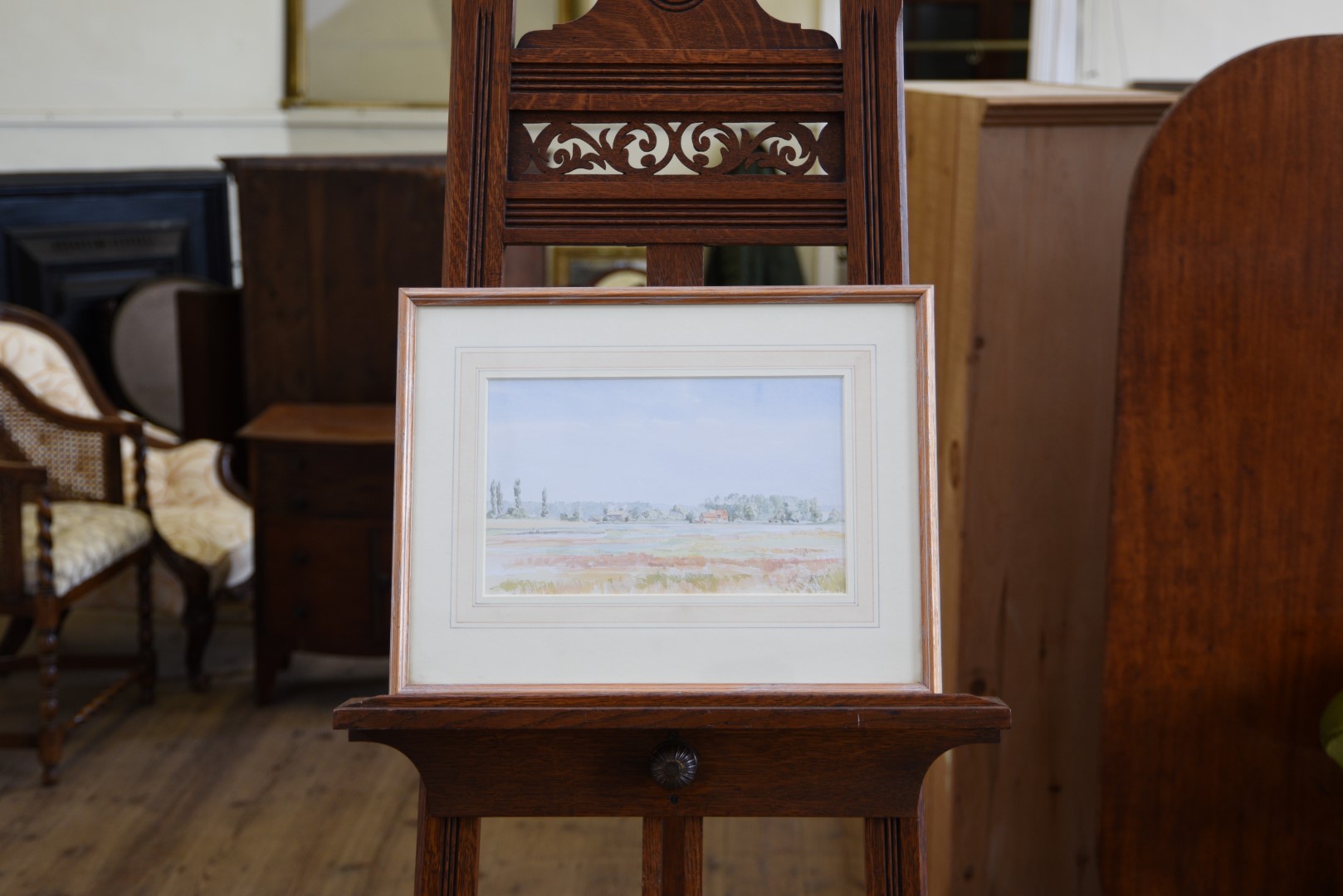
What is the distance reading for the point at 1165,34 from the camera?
422 cm

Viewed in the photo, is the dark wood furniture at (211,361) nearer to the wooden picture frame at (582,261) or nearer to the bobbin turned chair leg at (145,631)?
the bobbin turned chair leg at (145,631)

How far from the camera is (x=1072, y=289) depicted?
5.69ft

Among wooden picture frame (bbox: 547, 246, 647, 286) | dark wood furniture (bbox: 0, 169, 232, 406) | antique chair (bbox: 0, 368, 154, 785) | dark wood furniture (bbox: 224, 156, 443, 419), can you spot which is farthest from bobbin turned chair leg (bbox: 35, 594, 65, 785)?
wooden picture frame (bbox: 547, 246, 647, 286)

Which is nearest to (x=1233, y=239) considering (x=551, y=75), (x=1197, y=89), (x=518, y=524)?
(x=1197, y=89)

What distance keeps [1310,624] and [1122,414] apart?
0.34 meters

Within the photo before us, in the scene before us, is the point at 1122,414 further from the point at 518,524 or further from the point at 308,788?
the point at 308,788

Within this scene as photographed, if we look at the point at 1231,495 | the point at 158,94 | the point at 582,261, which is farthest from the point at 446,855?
the point at 158,94

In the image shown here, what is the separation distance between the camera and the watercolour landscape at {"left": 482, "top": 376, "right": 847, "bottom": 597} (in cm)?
99

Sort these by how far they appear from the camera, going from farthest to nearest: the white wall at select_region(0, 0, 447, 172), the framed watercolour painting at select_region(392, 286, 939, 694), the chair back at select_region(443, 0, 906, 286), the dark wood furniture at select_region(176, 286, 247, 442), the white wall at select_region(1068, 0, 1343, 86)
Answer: the white wall at select_region(0, 0, 447, 172)
the white wall at select_region(1068, 0, 1343, 86)
the dark wood furniture at select_region(176, 286, 247, 442)
the chair back at select_region(443, 0, 906, 286)
the framed watercolour painting at select_region(392, 286, 939, 694)

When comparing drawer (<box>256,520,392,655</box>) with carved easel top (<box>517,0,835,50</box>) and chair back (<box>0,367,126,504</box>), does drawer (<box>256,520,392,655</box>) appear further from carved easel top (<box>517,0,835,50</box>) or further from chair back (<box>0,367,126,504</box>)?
carved easel top (<box>517,0,835,50</box>)

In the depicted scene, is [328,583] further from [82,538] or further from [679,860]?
[679,860]

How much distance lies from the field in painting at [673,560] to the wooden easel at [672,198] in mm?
136

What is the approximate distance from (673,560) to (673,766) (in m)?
0.17

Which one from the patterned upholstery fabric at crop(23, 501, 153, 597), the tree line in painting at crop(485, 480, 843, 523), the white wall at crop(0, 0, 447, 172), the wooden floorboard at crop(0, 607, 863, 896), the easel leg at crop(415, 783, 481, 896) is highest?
the white wall at crop(0, 0, 447, 172)
